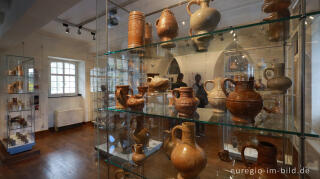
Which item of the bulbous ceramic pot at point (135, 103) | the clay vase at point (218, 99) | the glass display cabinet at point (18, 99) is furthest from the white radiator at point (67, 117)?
the clay vase at point (218, 99)

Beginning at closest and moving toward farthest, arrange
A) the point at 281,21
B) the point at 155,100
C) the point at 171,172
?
the point at 281,21
the point at 171,172
the point at 155,100

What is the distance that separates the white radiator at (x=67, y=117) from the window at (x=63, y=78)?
612mm

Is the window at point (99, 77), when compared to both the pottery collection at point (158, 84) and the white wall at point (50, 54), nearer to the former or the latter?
the pottery collection at point (158, 84)

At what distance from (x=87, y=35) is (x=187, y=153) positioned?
14.1 feet

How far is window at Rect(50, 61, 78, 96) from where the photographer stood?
4.41m

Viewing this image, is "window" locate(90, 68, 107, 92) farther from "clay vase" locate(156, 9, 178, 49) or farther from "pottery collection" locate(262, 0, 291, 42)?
"pottery collection" locate(262, 0, 291, 42)

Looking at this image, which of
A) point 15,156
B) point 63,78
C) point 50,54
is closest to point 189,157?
point 15,156

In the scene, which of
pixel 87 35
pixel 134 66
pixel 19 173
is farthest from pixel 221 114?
pixel 87 35

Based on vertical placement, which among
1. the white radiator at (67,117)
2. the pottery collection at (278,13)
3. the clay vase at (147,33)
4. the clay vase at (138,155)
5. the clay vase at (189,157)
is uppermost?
the clay vase at (147,33)

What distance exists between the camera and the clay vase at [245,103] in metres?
0.58

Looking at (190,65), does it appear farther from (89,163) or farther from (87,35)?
(87,35)

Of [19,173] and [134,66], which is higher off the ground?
[134,66]

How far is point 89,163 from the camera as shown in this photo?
244 cm

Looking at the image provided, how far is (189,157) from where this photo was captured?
0.68 m
